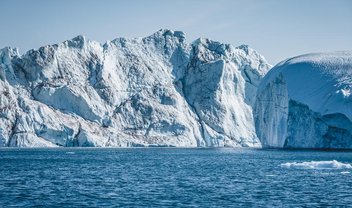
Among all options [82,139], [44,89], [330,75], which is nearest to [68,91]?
[44,89]

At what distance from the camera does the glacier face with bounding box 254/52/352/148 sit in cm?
11812

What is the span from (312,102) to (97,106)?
74816 mm

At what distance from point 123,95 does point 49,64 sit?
83.5 feet

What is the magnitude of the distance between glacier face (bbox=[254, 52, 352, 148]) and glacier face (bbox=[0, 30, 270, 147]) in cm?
4271

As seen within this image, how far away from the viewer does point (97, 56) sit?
642 feet

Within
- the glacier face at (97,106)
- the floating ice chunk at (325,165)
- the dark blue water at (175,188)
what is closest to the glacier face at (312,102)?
the glacier face at (97,106)

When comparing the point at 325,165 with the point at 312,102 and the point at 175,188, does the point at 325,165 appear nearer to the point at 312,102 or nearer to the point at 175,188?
the point at 175,188

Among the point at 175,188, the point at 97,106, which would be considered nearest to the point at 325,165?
the point at 175,188

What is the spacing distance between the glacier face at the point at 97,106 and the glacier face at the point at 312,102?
42.7 m

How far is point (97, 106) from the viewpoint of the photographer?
177 meters

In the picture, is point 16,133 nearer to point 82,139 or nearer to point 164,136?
point 82,139

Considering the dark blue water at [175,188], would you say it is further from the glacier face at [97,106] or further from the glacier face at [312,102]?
the glacier face at [97,106]

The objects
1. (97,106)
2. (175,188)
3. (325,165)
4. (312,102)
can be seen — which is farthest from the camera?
(97,106)

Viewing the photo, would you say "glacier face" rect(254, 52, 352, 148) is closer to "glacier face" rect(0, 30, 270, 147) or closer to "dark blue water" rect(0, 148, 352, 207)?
"glacier face" rect(0, 30, 270, 147)
